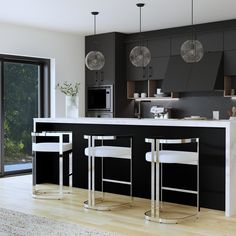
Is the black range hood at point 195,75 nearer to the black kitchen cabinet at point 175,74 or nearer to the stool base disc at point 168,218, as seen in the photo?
the black kitchen cabinet at point 175,74

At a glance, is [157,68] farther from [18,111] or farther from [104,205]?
[104,205]

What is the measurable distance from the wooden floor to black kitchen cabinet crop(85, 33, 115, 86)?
3202 millimetres

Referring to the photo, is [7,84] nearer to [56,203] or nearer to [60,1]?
[60,1]

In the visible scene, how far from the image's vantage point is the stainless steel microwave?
9.03 m

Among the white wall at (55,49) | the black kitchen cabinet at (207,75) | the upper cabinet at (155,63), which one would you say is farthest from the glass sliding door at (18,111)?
the black kitchen cabinet at (207,75)

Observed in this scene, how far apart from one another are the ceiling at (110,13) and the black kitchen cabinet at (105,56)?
0.40 meters

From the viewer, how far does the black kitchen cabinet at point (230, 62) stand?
7802 mm

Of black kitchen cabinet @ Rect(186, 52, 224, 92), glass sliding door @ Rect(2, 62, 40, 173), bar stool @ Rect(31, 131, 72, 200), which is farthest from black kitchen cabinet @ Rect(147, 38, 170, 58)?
bar stool @ Rect(31, 131, 72, 200)

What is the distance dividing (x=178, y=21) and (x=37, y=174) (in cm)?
354

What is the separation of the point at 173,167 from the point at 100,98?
148 inches

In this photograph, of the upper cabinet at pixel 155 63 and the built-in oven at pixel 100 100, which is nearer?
the upper cabinet at pixel 155 63

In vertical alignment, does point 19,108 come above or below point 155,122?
above

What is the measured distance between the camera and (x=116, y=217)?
5035 mm

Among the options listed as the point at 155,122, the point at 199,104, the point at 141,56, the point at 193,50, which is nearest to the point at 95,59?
the point at 141,56
